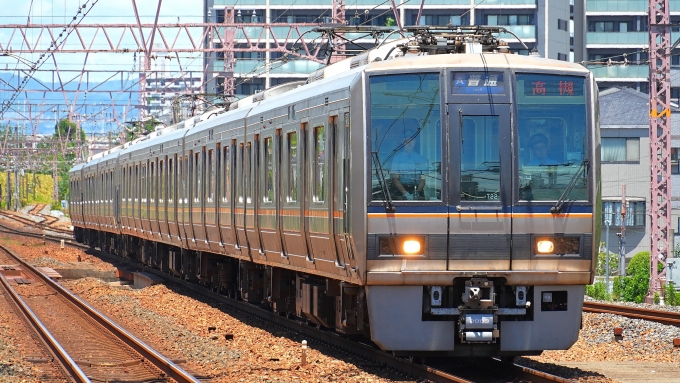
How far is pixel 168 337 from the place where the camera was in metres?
15.0

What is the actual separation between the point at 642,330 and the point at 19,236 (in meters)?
39.4

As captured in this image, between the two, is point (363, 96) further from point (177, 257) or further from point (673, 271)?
point (673, 271)

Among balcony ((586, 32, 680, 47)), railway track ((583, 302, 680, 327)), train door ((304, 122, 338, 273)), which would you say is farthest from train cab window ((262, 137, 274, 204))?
balcony ((586, 32, 680, 47))

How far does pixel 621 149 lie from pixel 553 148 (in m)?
45.5

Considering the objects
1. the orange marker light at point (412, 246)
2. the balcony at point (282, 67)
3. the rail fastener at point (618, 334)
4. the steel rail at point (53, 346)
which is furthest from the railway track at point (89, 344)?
the balcony at point (282, 67)

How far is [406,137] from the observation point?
10.1 m

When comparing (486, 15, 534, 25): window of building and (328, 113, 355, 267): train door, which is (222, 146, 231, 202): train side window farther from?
(486, 15, 534, 25): window of building

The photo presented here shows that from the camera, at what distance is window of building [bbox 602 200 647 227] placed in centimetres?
5619

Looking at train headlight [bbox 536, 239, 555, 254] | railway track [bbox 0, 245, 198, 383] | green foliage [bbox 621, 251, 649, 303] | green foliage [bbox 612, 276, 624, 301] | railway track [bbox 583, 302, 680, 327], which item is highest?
train headlight [bbox 536, 239, 555, 254]

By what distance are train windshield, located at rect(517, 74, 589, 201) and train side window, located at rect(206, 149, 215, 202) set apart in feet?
27.7

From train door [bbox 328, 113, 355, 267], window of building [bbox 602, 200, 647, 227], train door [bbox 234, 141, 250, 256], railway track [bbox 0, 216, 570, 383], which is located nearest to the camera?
railway track [bbox 0, 216, 570, 383]

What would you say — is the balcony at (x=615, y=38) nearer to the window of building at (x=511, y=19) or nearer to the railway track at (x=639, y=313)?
the window of building at (x=511, y=19)

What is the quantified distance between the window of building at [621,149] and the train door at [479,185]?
45203mm

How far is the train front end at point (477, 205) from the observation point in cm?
998
